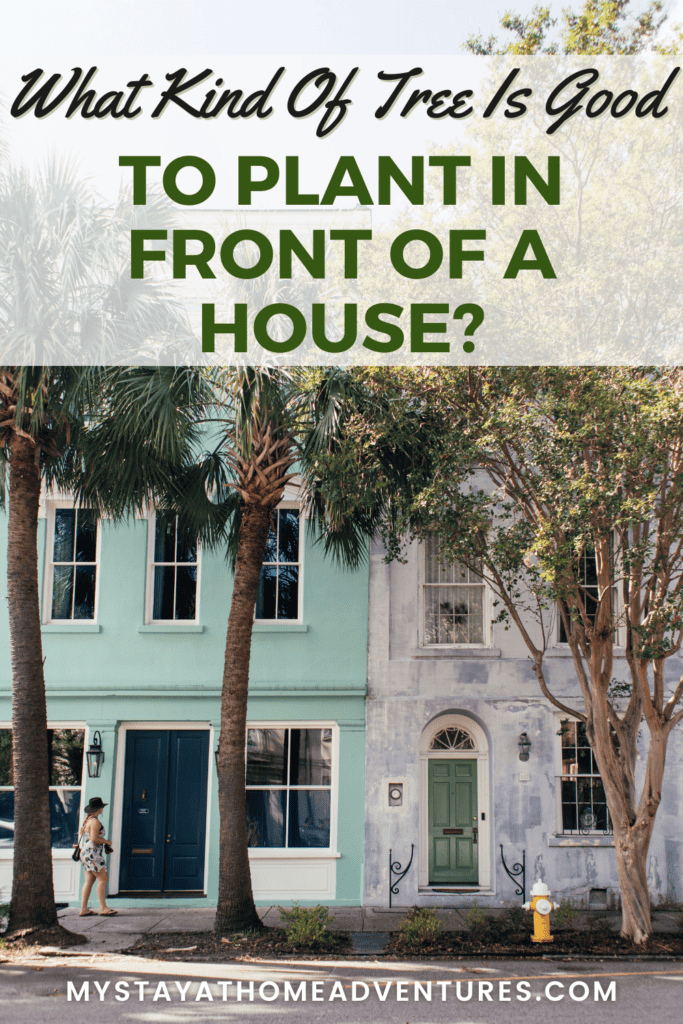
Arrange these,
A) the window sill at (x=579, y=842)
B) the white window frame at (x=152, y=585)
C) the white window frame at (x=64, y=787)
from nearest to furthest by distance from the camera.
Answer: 1. the window sill at (x=579, y=842)
2. the white window frame at (x=64, y=787)
3. the white window frame at (x=152, y=585)

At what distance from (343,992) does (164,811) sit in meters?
5.89

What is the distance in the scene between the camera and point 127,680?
47.6 feet

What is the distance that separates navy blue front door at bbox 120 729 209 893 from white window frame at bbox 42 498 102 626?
2.11m

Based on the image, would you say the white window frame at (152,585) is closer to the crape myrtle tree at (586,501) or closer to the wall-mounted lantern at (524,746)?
the crape myrtle tree at (586,501)

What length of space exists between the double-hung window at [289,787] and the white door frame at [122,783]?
25.4 inches

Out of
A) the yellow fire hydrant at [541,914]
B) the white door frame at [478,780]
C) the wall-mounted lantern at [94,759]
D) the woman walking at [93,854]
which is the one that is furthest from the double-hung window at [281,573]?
the yellow fire hydrant at [541,914]

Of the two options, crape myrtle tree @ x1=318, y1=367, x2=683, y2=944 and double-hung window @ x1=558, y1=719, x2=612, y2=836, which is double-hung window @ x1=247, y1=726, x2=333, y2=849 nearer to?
double-hung window @ x1=558, y1=719, x2=612, y2=836

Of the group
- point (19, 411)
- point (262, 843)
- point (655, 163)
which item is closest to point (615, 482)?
point (655, 163)

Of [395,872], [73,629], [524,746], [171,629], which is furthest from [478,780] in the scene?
[73,629]

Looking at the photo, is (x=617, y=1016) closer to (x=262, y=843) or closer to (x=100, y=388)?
(x=262, y=843)

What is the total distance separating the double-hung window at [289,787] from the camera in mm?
14125

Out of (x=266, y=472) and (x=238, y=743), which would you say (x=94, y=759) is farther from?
(x=266, y=472)

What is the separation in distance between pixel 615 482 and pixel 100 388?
619 centimetres

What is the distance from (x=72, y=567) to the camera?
15.1 m
